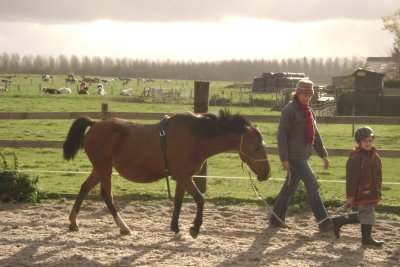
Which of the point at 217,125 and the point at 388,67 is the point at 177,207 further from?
the point at 388,67

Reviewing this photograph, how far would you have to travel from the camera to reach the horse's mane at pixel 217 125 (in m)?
6.76

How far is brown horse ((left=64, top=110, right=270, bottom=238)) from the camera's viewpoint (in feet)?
22.1

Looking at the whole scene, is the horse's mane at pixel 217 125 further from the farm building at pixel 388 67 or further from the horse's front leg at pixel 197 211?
the farm building at pixel 388 67

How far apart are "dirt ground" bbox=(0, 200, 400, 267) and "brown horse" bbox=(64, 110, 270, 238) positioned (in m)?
0.30

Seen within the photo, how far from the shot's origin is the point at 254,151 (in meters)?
6.73

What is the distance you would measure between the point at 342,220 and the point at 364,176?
63cm

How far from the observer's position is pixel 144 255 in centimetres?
589

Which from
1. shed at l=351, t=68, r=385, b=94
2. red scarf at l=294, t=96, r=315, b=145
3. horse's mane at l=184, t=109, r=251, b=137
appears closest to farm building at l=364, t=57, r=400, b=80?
shed at l=351, t=68, r=385, b=94

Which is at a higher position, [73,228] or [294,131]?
[294,131]

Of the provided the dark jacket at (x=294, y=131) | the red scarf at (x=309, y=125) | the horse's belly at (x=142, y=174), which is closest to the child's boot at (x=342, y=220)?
the dark jacket at (x=294, y=131)

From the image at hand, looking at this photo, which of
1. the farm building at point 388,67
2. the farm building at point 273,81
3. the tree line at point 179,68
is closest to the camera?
the farm building at point 388,67

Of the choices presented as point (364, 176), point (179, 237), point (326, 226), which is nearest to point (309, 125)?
point (364, 176)

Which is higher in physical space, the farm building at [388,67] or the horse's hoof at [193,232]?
the farm building at [388,67]

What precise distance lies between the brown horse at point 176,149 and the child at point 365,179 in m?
0.96
